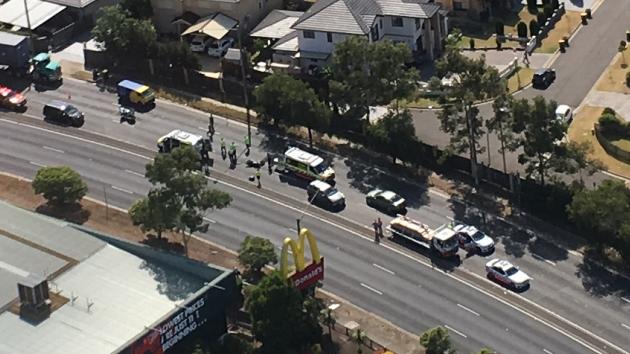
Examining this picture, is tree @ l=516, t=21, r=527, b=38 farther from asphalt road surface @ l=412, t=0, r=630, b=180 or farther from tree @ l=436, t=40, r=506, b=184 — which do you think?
tree @ l=436, t=40, r=506, b=184

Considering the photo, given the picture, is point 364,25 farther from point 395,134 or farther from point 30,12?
point 30,12

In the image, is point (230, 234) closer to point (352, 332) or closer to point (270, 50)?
point (352, 332)

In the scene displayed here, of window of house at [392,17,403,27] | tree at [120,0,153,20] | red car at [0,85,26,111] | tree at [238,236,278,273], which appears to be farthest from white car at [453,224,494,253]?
tree at [120,0,153,20]

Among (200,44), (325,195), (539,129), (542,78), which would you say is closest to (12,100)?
(200,44)

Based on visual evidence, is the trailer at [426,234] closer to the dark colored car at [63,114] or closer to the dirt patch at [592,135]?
the dirt patch at [592,135]

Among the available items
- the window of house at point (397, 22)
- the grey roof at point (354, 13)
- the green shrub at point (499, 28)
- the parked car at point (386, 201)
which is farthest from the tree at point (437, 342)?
the green shrub at point (499, 28)

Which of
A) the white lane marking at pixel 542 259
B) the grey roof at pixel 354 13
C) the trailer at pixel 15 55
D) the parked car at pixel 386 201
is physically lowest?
the white lane marking at pixel 542 259
